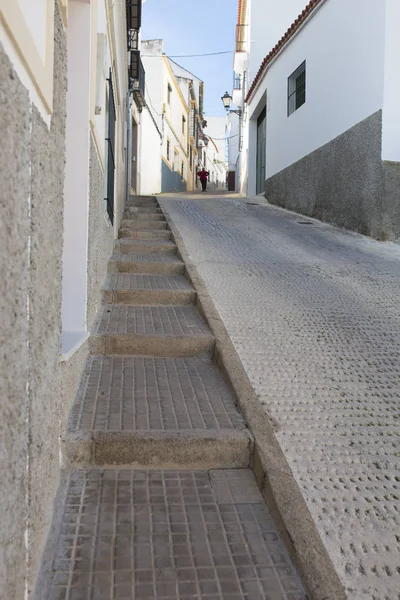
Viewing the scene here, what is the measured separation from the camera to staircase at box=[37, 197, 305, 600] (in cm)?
159

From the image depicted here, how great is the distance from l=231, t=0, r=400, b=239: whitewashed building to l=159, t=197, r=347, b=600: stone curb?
17.4 feet

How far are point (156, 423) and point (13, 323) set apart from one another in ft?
4.16

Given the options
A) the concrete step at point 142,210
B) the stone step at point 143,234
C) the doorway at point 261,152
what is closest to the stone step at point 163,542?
the stone step at point 143,234

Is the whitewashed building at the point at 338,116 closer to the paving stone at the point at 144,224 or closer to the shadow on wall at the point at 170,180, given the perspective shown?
the paving stone at the point at 144,224

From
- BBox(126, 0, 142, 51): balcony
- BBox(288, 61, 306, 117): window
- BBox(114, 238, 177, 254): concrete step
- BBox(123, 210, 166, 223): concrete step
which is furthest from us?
BBox(288, 61, 306, 117): window

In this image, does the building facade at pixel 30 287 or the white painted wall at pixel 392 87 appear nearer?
the building facade at pixel 30 287

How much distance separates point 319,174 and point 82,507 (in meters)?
8.37

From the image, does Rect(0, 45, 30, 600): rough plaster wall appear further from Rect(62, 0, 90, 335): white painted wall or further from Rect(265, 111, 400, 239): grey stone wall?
Rect(265, 111, 400, 239): grey stone wall

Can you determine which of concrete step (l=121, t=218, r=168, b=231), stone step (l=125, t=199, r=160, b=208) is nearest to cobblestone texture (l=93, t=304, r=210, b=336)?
concrete step (l=121, t=218, r=168, b=231)

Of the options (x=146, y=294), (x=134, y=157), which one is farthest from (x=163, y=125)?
(x=146, y=294)

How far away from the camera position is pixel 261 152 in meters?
15.3

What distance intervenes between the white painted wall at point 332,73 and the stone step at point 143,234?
3.52 meters

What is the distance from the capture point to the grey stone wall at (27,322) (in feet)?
3.80

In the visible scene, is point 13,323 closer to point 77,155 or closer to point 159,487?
point 159,487
